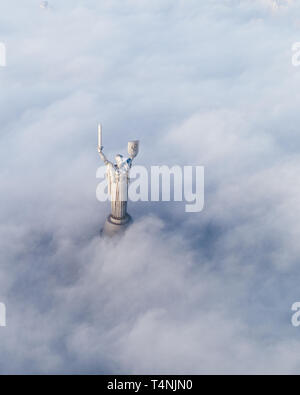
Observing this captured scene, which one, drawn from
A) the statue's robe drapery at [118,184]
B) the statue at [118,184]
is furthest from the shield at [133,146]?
the statue's robe drapery at [118,184]

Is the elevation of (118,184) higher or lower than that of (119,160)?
lower

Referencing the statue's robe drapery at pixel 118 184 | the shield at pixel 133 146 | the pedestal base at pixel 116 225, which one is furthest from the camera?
the pedestal base at pixel 116 225

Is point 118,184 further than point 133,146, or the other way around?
point 118,184

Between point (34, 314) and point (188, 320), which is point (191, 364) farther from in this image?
point (34, 314)

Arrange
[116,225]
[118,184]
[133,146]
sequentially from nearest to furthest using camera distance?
1. [133,146]
2. [118,184]
3. [116,225]

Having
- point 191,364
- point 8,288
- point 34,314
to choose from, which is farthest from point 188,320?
point 8,288

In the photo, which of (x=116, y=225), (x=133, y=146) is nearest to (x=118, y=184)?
(x=133, y=146)

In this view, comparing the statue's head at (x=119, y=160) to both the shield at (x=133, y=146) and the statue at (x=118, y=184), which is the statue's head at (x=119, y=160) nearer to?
the statue at (x=118, y=184)

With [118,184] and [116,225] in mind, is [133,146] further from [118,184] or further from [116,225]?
[116,225]

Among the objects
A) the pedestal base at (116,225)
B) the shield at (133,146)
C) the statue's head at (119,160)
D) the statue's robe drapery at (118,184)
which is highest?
the shield at (133,146)
